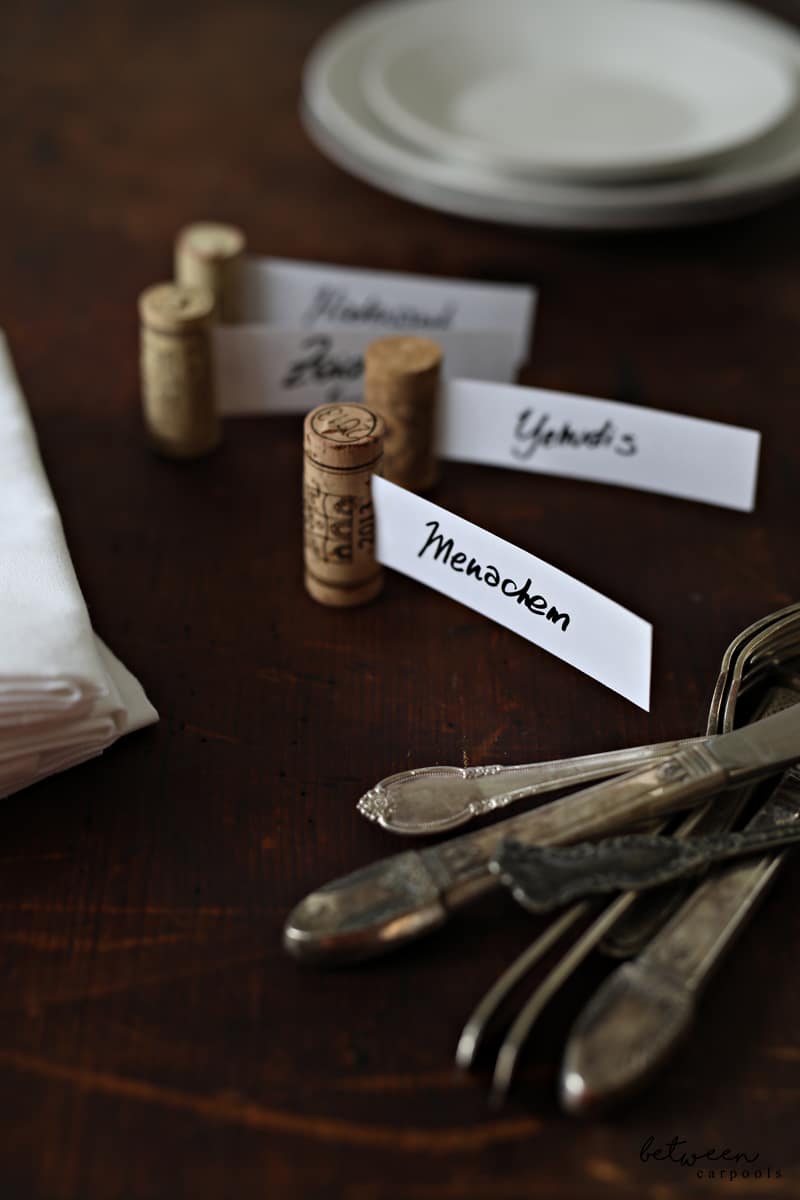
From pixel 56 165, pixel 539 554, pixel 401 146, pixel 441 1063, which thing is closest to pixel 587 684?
pixel 539 554

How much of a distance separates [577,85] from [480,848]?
89 cm

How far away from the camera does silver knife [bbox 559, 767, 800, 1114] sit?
418 mm

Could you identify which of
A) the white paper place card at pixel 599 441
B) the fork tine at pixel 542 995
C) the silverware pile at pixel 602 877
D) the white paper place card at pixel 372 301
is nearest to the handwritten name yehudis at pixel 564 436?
the white paper place card at pixel 599 441

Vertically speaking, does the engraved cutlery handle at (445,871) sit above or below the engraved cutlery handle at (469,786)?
above

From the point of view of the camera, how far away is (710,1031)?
0.47 meters

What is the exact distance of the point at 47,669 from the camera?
0.52 meters

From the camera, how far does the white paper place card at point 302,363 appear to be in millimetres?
798

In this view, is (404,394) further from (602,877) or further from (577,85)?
(577,85)

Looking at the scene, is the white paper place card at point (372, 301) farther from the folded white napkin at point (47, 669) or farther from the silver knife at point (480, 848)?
the silver knife at point (480, 848)

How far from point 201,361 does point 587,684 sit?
0.33 m

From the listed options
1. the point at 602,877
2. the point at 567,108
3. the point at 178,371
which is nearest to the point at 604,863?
the point at 602,877

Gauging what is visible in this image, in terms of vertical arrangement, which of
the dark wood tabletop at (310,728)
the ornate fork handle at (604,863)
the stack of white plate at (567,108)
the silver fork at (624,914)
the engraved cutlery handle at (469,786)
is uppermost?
the stack of white plate at (567,108)

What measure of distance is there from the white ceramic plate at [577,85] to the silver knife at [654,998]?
63cm

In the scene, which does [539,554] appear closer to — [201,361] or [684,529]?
[684,529]
